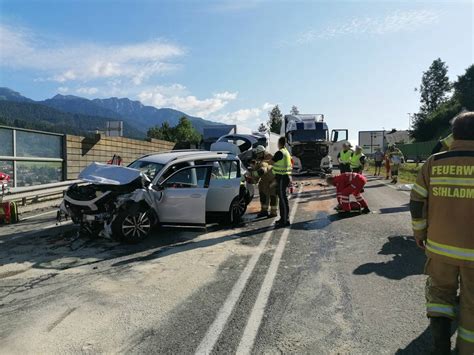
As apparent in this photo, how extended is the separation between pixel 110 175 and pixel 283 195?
3.69 m

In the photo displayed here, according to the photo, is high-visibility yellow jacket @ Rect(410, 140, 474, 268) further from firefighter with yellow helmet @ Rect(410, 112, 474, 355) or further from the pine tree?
the pine tree

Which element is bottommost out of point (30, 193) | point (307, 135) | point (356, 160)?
point (30, 193)

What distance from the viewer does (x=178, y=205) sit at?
786 cm

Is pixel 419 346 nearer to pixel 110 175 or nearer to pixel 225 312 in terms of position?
pixel 225 312

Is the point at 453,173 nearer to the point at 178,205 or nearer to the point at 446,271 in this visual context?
the point at 446,271

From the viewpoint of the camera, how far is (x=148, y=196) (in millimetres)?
7586

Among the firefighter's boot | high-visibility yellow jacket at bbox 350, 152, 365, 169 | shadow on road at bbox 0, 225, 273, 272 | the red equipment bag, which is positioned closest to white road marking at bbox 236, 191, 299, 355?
the firefighter's boot

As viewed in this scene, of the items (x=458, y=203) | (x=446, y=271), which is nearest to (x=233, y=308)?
(x=446, y=271)

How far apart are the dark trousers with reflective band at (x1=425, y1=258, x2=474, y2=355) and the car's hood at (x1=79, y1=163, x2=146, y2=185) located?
5.40 metres

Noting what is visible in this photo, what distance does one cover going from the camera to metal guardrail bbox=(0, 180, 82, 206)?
10.8m

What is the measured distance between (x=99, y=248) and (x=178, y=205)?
162cm

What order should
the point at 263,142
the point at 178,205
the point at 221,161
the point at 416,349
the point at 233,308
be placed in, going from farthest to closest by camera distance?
the point at 263,142 → the point at 221,161 → the point at 178,205 → the point at 233,308 → the point at 416,349

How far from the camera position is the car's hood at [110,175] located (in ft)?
24.2

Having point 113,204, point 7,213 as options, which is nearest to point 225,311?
point 113,204
